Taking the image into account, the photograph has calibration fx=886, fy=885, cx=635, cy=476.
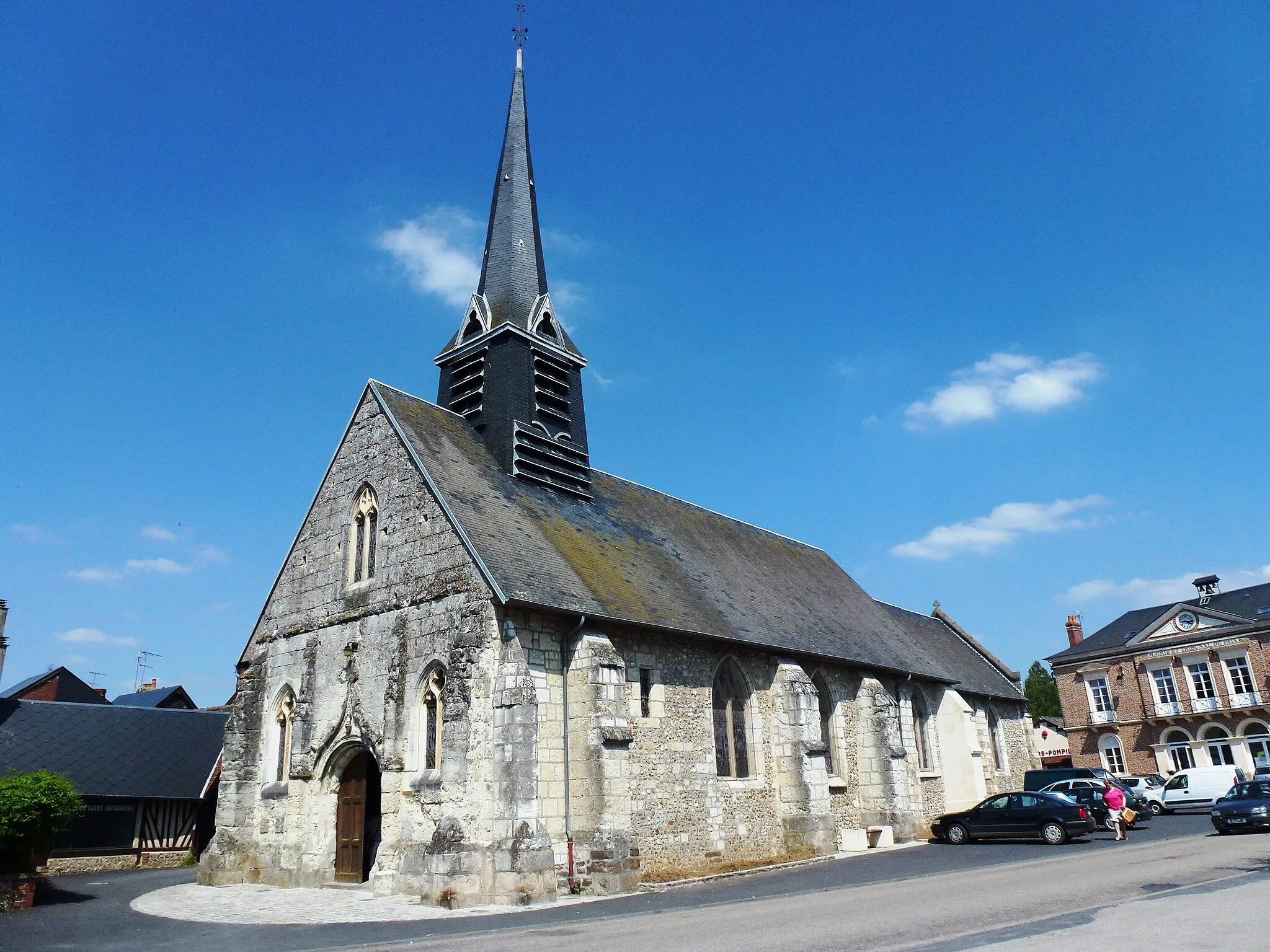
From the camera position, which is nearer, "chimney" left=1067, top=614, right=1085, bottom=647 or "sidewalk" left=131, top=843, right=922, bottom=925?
"sidewalk" left=131, top=843, right=922, bottom=925

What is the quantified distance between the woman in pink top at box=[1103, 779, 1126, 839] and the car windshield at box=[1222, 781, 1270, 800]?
81.5 inches

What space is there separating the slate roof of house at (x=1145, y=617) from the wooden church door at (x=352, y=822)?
116ft

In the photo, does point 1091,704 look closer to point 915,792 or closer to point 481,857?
point 915,792

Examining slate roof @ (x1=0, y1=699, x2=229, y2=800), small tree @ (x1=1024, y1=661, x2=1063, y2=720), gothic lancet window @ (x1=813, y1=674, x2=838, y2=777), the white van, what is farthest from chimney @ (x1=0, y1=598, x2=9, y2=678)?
small tree @ (x1=1024, y1=661, x2=1063, y2=720)

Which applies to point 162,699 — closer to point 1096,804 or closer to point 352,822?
point 352,822

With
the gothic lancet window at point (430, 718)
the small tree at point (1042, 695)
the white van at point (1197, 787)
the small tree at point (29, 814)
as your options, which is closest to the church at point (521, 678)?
the gothic lancet window at point (430, 718)

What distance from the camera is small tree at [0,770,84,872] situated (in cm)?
1419

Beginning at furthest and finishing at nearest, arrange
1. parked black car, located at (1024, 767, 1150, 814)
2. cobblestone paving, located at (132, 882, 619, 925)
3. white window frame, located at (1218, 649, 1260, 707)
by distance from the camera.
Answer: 1. white window frame, located at (1218, 649, 1260, 707)
2. parked black car, located at (1024, 767, 1150, 814)
3. cobblestone paving, located at (132, 882, 619, 925)

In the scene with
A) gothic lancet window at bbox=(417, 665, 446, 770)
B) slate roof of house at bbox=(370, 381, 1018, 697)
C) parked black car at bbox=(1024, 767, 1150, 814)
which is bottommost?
parked black car at bbox=(1024, 767, 1150, 814)

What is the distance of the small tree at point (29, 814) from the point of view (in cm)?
1419

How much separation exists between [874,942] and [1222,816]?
14788 millimetres

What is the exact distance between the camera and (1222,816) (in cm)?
1870

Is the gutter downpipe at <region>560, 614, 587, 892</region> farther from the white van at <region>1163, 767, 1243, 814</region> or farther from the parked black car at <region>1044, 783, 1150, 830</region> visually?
the white van at <region>1163, 767, 1243, 814</region>

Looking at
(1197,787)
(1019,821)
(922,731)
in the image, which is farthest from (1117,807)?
(1197,787)
